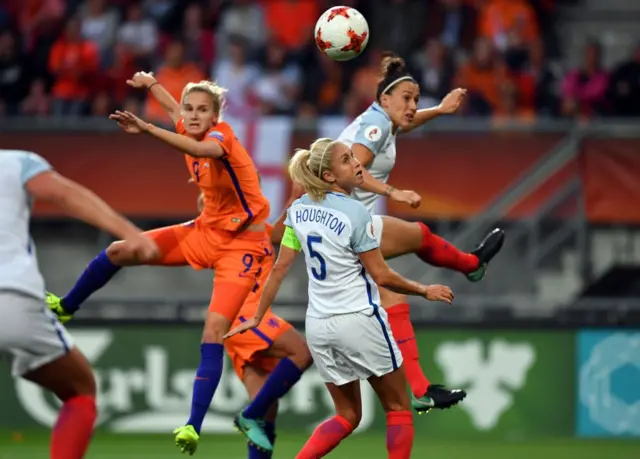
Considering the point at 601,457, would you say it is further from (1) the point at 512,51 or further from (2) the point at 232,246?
(1) the point at 512,51

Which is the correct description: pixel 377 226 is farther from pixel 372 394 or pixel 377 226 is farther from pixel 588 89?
pixel 588 89

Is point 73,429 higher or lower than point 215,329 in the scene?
lower

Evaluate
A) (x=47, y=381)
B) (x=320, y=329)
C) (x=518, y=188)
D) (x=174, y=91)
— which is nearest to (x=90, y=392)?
(x=47, y=381)

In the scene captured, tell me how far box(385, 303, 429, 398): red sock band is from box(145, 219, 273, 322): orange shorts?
2.95ft

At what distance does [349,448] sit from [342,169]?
4.67m

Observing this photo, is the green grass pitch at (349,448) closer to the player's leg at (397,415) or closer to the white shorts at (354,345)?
the player's leg at (397,415)

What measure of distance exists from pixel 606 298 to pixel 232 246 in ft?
17.6

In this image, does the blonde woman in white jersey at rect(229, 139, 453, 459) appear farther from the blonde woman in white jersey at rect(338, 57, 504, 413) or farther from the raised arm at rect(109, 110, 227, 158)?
the blonde woman in white jersey at rect(338, 57, 504, 413)

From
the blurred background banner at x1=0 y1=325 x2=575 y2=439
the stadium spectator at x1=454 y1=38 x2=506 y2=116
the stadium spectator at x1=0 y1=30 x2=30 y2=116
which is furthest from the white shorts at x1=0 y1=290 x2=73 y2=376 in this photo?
the stadium spectator at x1=454 y1=38 x2=506 y2=116

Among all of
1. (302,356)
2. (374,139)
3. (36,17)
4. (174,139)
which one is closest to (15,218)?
(174,139)

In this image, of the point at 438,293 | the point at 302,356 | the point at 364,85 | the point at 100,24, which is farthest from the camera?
the point at 100,24

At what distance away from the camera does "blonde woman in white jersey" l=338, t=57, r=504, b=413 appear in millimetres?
8453

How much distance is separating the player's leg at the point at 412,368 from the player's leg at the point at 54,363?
2.54 m

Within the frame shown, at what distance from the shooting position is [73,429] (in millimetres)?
6496
